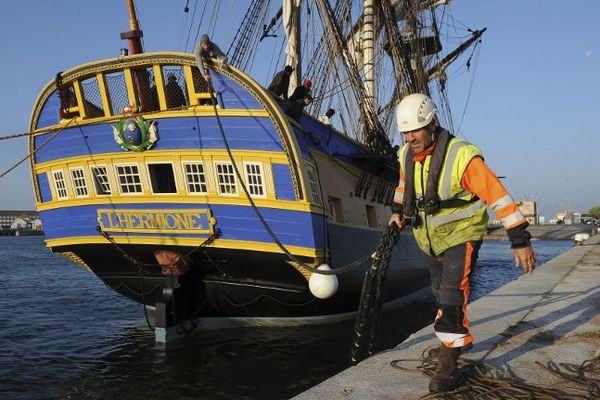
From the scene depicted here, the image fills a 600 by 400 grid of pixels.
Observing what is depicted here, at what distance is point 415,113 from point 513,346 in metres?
2.16

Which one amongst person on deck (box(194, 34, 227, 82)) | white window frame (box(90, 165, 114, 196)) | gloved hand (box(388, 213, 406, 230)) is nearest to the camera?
gloved hand (box(388, 213, 406, 230))

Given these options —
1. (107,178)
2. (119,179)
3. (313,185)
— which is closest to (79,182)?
(107,178)

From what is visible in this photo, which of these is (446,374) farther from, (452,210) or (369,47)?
(369,47)

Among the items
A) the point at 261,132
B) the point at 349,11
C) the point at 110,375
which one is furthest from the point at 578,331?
the point at 349,11

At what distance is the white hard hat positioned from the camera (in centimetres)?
358

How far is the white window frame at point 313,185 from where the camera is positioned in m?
8.68

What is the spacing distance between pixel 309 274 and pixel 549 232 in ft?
190

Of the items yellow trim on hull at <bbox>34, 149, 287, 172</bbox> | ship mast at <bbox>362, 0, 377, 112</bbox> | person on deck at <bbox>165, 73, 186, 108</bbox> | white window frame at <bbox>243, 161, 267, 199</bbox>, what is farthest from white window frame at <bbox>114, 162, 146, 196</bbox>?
ship mast at <bbox>362, 0, 377, 112</bbox>

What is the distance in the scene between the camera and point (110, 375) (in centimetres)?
784

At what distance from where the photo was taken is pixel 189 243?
9.14 metres

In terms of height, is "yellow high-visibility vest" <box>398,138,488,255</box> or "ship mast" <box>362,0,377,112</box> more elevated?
"ship mast" <box>362,0,377,112</box>

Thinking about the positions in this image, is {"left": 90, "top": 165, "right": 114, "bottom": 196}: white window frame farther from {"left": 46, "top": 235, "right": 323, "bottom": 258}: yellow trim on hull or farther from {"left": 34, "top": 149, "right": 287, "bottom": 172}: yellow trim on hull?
{"left": 46, "top": 235, "right": 323, "bottom": 258}: yellow trim on hull

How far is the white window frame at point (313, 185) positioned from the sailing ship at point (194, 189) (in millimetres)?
41

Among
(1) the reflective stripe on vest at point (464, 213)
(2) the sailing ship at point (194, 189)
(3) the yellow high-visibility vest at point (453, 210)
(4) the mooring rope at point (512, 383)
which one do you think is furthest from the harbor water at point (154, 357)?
(1) the reflective stripe on vest at point (464, 213)
